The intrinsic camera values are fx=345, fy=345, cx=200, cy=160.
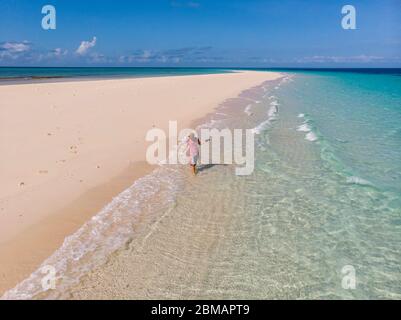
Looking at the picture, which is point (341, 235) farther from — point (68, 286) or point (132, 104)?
point (132, 104)

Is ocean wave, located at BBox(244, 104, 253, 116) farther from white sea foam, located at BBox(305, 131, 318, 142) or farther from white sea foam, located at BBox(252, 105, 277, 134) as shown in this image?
white sea foam, located at BBox(305, 131, 318, 142)

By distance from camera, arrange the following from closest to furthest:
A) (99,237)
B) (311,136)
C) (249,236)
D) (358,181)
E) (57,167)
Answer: (99,237) → (249,236) → (358,181) → (57,167) → (311,136)

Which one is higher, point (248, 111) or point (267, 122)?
point (248, 111)

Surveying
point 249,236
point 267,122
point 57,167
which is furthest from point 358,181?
point 267,122

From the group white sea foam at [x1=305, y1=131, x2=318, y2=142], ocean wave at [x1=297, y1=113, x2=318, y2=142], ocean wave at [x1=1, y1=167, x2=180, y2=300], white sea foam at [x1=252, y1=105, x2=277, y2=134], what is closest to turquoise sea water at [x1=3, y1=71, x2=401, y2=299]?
ocean wave at [x1=1, y1=167, x2=180, y2=300]

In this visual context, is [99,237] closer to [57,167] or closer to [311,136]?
[57,167]

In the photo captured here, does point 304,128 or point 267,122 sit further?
point 267,122
